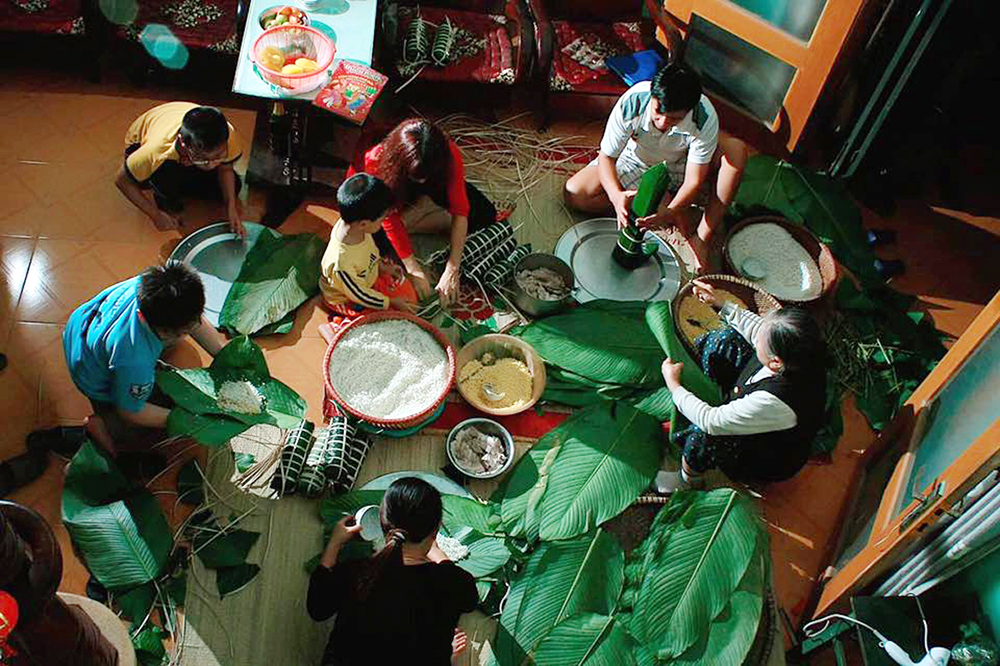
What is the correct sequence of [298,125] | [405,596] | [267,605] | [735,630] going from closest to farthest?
[405,596] → [735,630] → [267,605] → [298,125]

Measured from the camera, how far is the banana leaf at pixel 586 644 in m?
2.67

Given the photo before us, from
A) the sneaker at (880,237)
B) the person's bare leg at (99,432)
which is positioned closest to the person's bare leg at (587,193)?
the sneaker at (880,237)

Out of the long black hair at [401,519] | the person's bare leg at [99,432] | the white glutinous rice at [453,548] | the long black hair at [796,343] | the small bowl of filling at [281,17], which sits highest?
the small bowl of filling at [281,17]

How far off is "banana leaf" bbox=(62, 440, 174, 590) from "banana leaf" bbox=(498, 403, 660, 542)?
1145 mm

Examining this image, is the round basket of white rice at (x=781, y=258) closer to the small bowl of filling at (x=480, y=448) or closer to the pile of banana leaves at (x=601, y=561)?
the pile of banana leaves at (x=601, y=561)

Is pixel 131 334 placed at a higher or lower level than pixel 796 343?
lower

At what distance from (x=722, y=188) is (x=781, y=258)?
414 millimetres

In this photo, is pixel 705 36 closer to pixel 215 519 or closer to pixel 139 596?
pixel 215 519

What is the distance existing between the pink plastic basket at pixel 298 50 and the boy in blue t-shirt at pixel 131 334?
1060 millimetres

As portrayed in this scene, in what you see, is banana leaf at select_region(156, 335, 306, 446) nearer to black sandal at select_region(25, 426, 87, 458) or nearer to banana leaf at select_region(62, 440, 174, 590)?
banana leaf at select_region(62, 440, 174, 590)

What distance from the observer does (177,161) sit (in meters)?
3.39

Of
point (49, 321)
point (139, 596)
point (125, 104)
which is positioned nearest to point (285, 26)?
point (125, 104)

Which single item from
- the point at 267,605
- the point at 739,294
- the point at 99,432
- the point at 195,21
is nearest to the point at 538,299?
the point at 739,294

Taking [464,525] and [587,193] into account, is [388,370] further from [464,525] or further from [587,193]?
[587,193]
